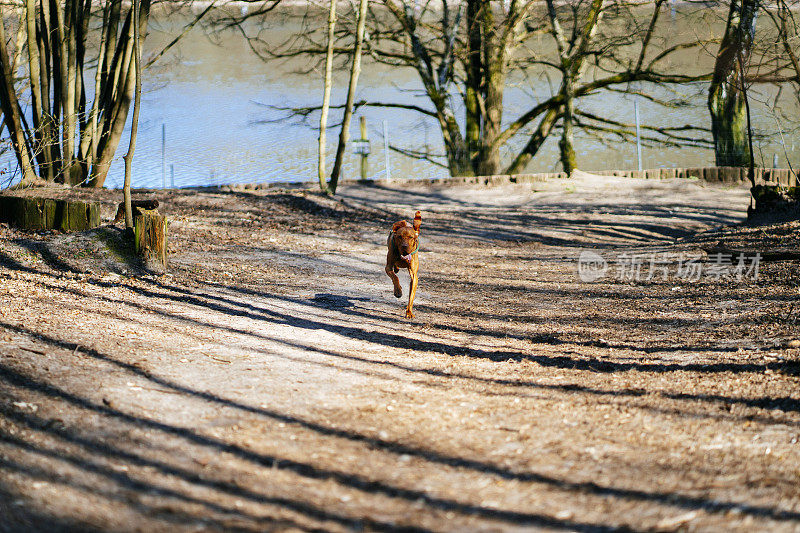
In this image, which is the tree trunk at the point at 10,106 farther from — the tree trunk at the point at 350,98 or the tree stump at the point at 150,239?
the tree trunk at the point at 350,98

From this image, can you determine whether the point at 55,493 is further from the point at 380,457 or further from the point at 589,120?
the point at 589,120

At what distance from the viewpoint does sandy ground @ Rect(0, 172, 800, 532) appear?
9.29 ft

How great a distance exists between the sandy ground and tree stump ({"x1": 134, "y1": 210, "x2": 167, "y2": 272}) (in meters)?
0.28

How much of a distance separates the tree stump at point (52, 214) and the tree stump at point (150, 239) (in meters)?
1.11

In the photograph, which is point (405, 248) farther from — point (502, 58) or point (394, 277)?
point (502, 58)

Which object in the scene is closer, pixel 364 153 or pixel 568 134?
pixel 568 134

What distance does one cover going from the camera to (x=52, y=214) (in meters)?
8.43

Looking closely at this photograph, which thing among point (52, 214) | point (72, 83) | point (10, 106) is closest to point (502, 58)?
point (72, 83)

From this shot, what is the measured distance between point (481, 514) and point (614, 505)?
55 centimetres

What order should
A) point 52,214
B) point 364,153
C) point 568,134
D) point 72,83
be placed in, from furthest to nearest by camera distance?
1. point 364,153
2. point 568,134
3. point 72,83
4. point 52,214

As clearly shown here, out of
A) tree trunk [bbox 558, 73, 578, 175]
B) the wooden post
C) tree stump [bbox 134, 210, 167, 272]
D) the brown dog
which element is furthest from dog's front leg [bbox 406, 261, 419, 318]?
the wooden post

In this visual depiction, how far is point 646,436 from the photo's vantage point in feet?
11.8

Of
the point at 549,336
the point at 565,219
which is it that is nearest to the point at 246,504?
the point at 549,336

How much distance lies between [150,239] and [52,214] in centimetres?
166
